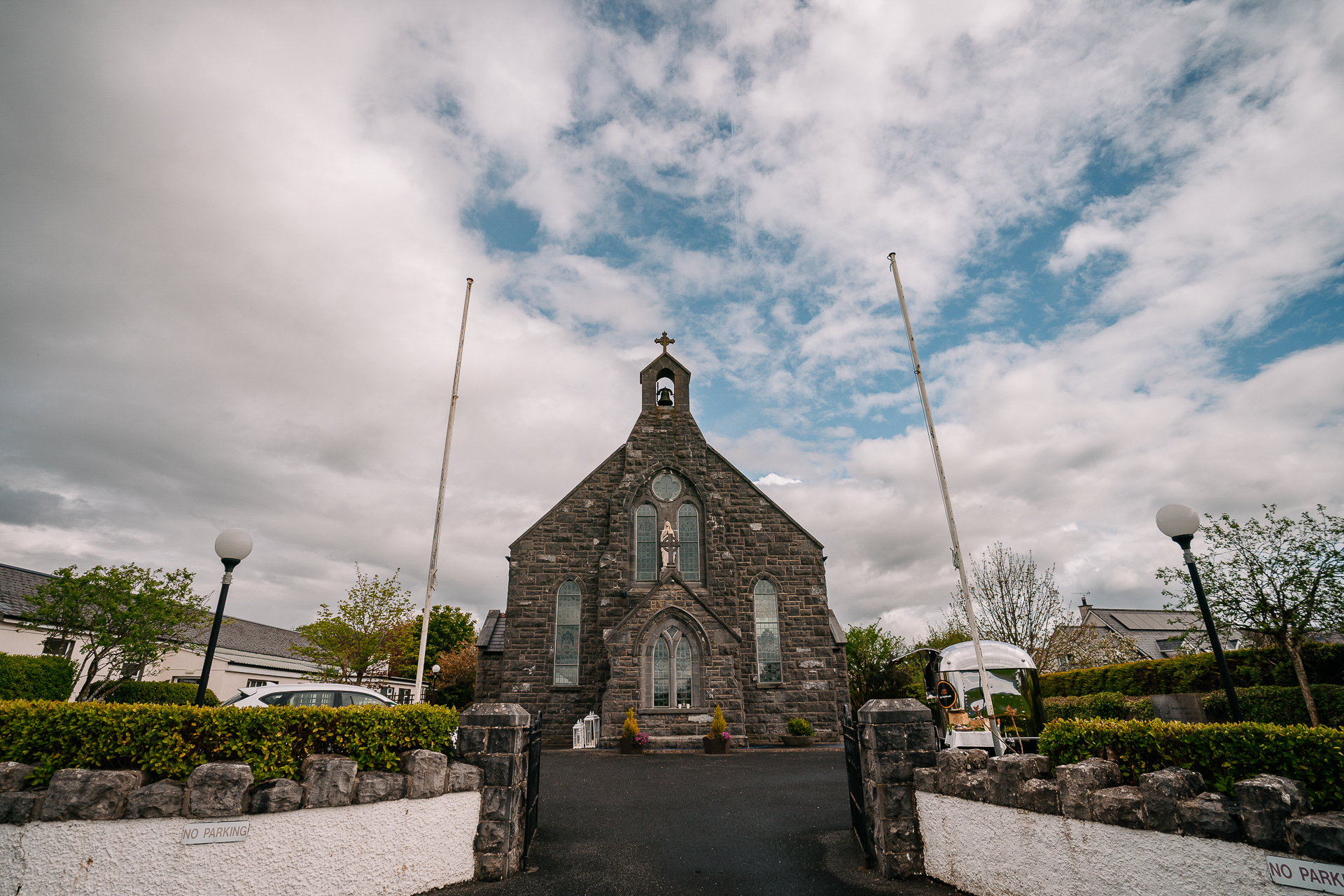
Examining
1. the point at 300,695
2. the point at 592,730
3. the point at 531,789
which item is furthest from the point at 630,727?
the point at 531,789

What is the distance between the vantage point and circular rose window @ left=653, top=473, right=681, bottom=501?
23.1 metres

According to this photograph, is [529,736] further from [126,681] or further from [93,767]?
[126,681]

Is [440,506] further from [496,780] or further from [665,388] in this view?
[665,388]

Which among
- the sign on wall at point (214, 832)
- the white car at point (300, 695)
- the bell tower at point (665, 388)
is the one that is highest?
the bell tower at point (665, 388)

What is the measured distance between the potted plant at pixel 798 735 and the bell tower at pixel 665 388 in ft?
39.1

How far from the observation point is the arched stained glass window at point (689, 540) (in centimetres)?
2223

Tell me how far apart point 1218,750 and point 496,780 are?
649 cm

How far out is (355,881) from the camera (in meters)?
5.84

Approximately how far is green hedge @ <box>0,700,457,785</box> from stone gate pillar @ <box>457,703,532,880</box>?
822mm

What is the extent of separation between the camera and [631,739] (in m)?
17.4

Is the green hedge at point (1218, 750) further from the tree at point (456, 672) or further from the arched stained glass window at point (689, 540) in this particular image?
the tree at point (456, 672)

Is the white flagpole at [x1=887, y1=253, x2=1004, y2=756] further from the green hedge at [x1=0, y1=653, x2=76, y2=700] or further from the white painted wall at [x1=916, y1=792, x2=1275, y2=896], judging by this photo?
the green hedge at [x1=0, y1=653, x2=76, y2=700]

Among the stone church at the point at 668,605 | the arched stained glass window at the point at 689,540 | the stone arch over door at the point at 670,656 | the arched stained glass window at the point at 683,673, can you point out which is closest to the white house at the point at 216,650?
the stone church at the point at 668,605

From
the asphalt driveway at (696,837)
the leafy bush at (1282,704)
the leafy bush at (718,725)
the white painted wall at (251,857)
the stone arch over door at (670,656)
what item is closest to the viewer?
the white painted wall at (251,857)
